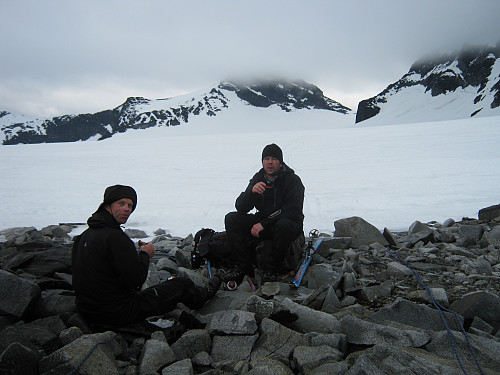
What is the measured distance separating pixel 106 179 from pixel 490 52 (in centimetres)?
15732

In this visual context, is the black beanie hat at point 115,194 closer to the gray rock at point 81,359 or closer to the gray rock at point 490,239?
the gray rock at point 81,359

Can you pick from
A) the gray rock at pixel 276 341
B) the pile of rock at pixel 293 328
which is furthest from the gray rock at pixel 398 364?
the gray rock at pixel 276 341

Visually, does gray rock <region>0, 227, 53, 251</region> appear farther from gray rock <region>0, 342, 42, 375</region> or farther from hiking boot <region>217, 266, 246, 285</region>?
gray rock <region>0, 342, 42, 375</region>

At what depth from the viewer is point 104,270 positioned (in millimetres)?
3023

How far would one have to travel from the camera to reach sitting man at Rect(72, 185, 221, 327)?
3.00 metres

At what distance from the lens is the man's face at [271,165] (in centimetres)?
497

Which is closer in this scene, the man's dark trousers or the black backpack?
the man's dark trousers

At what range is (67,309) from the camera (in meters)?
3.28

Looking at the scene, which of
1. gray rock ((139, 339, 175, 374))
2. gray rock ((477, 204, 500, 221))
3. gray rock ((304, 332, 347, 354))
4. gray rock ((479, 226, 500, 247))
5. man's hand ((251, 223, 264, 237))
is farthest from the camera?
gray rock ((477, 204, 500, 221))

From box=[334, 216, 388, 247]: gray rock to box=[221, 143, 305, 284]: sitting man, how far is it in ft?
5.75

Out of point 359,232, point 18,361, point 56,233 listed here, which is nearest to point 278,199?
point 359,232

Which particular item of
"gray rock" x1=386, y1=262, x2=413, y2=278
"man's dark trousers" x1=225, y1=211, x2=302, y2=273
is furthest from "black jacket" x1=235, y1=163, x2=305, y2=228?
"gray rock" x1=386, y1=262, x2=413, y2=278

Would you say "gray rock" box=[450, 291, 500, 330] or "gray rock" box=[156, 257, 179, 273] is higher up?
"gray rock" box=[450, 291, 500, 330]

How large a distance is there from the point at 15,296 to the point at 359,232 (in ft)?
16.7
